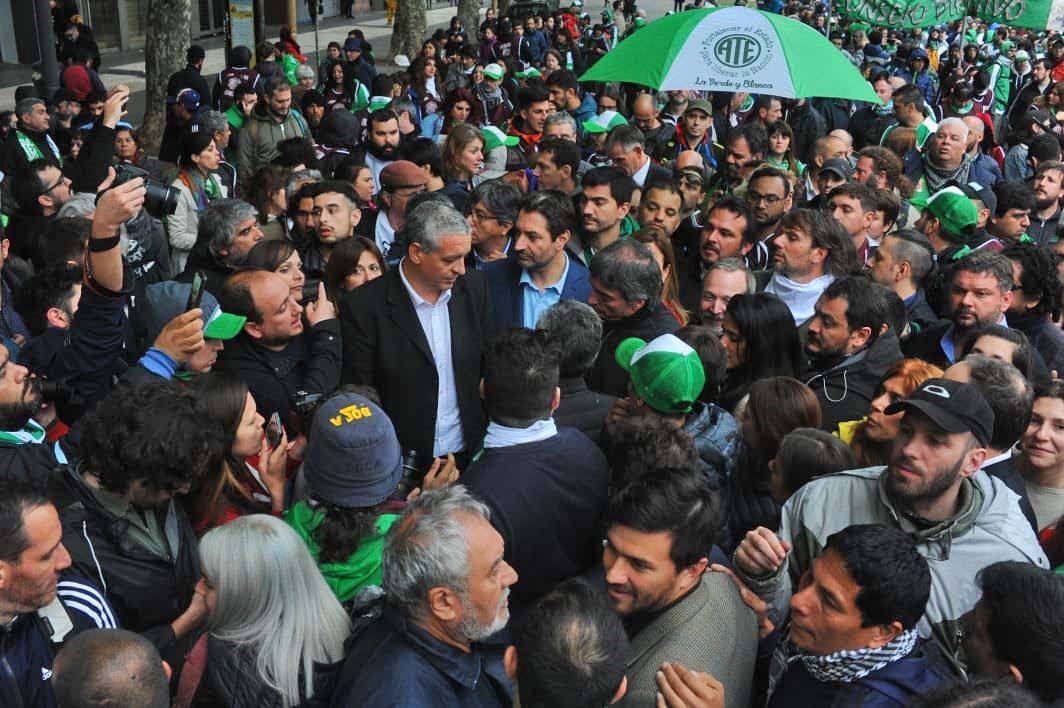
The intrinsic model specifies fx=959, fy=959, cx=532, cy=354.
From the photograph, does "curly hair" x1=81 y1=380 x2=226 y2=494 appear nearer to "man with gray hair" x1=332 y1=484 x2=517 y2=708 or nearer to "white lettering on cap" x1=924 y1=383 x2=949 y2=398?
"man with gray hair" x1=332 y1=484 x2=517 y2=708

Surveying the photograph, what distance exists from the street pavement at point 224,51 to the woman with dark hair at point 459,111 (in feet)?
23.1

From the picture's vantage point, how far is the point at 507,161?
7848 millimetres

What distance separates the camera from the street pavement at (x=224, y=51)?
16.9 m

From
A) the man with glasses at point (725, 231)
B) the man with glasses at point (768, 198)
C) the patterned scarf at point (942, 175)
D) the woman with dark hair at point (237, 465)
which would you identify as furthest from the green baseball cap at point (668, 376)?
the patterned scarf at point (942, 175)

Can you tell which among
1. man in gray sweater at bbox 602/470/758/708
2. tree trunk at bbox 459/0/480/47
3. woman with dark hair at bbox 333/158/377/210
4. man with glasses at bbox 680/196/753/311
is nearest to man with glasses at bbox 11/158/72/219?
woman with dark hair at bbox 333/158/377/210

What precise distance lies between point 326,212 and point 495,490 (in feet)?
9.07

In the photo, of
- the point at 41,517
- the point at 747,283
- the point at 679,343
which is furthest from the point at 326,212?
the point at 41,517

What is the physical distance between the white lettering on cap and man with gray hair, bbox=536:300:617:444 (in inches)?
43.5

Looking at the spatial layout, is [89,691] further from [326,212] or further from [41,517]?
[326,212]

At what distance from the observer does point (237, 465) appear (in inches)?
125

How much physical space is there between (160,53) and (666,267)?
10.2 meters

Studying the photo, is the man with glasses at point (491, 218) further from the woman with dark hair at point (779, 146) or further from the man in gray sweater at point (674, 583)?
the woman with dark hair at point (779, 146)

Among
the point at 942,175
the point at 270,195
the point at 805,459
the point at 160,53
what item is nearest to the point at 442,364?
the point at 805,459

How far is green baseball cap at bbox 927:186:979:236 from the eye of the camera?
559cm
